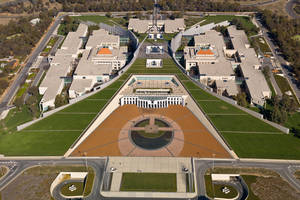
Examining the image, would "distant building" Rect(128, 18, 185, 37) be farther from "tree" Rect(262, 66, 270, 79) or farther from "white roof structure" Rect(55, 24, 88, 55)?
"tree" Rect(262, 66, 270, 79)

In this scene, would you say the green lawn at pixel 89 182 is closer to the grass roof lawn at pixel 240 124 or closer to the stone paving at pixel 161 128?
the stone paving at pixel 161 128

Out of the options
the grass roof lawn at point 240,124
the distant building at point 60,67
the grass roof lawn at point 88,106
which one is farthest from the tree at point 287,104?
the distant building at point 60,67

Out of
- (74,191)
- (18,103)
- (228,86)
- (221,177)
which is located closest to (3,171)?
(74,191)

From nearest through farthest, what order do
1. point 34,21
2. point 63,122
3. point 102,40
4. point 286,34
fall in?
1. point 63,122
2. point 102,40
3. point 286,34
4. point 34,21

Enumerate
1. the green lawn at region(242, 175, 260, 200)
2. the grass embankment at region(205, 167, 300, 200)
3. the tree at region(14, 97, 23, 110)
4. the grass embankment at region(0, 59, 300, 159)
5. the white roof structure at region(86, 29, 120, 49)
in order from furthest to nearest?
the white roof structure at region(86, 29, 120, 49), the tree at region(14, 97, 23, 110), the grass embankment at region(0, 59, 300, 159), the grass embankment at region(205, 167, 300, 200), the green lawn at region(242, 175, 260, 200)

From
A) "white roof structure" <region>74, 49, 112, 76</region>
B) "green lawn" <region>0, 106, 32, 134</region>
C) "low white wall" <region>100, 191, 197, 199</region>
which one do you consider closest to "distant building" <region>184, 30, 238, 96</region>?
"white roof structure" <region>74, 49, 112, 76</region>

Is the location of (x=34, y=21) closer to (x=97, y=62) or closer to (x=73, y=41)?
(x=73, y=41)

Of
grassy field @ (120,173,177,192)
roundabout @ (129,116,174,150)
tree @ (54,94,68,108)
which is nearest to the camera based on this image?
grassy field @ (120,173,177,192)
